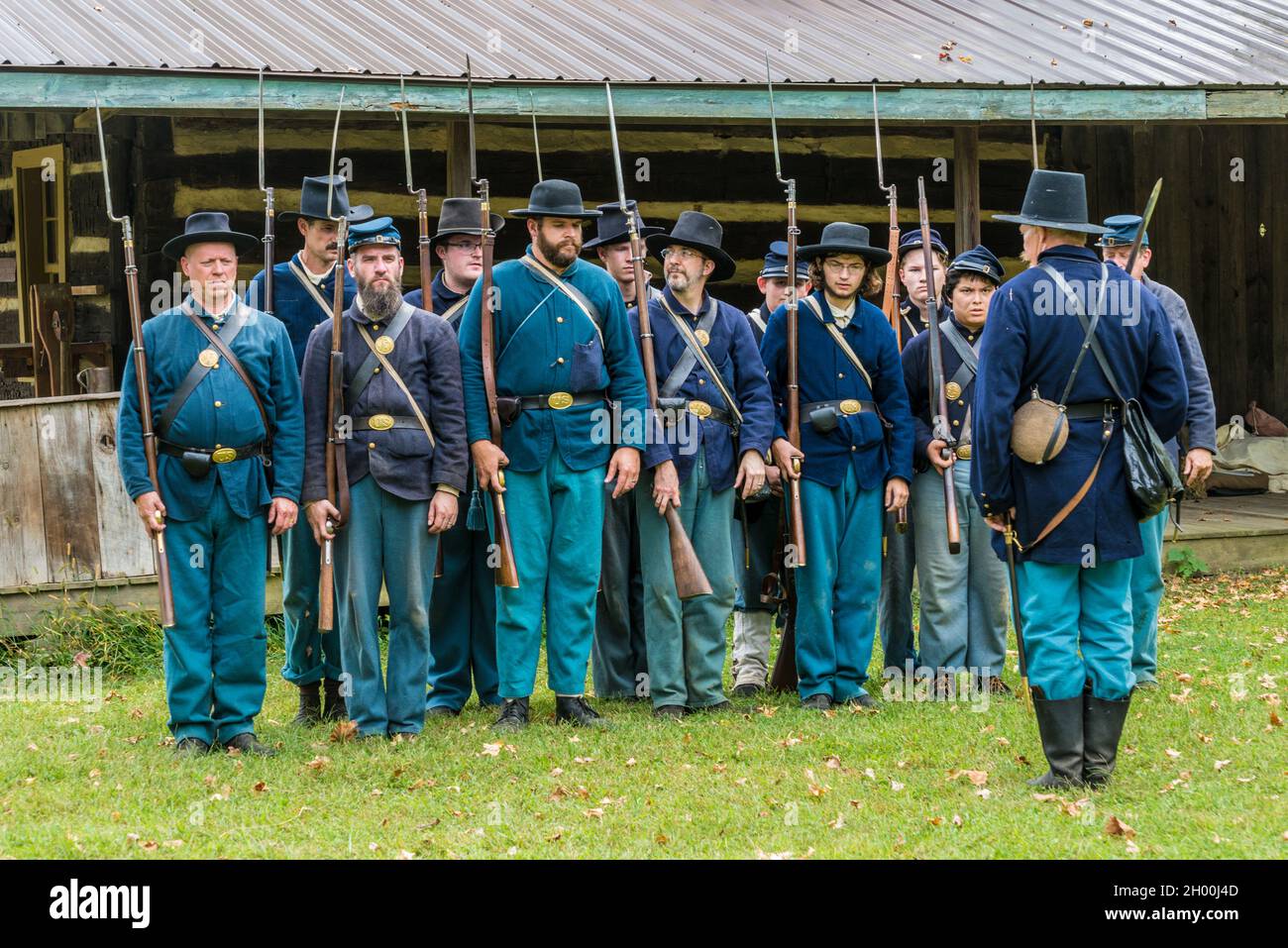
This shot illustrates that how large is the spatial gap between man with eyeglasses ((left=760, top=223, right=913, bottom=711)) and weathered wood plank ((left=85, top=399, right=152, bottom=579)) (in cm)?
432

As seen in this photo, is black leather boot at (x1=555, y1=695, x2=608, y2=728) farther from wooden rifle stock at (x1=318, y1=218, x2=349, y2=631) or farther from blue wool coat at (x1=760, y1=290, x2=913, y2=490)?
blue wool coat at (x1=760, y1=290, x2=913, y2=490)

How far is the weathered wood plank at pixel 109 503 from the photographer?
9781 mm

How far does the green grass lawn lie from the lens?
18.4 feet

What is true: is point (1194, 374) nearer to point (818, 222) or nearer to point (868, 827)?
point (868, 827)

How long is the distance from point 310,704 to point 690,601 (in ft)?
6.27

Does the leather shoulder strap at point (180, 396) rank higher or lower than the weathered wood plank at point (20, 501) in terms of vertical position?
higher

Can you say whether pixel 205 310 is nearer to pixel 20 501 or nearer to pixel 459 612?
pixel 459 612

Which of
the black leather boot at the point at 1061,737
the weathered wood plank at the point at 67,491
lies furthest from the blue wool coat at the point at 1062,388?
the weathered wood plank at the point at 67,491

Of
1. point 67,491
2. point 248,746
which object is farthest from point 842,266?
point 67,491

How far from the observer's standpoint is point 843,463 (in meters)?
7.88

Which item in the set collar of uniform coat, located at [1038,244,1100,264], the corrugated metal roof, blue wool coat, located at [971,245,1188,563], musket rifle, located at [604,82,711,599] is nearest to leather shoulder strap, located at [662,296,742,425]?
musket rifle, located at [604,82,711,599]

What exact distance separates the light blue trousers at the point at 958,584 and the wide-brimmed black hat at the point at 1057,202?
2069mm

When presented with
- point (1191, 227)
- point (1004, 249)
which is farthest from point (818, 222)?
point (1191, 227)

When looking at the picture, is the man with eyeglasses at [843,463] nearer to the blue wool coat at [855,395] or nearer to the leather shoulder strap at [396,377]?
the blue wool coat at [855,395]
